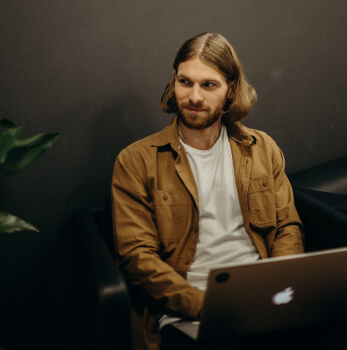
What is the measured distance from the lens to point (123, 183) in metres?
1.52

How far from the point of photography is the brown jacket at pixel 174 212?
4.67ft

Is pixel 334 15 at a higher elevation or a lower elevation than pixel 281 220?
higher

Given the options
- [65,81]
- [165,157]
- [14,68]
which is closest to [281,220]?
[165,157]

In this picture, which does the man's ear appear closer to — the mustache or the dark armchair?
the mustache

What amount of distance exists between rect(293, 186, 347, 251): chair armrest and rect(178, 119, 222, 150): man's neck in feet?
1.31

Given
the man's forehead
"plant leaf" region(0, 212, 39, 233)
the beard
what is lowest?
"plant leaf" region(0, 212, 39, 233)

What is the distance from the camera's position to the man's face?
60.4 inches

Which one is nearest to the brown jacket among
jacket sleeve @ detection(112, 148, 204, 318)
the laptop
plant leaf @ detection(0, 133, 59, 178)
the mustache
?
jacket sleeve @ detection(112, 148, 204, 318)

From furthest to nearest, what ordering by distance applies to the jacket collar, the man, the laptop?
1. the jacket collar
2. the man
3. the laptop

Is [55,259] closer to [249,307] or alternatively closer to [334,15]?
[249,307]

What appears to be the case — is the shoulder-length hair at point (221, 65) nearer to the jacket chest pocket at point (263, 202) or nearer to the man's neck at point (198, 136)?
the man's neck at point (198, 136)

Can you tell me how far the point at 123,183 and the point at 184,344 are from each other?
530 mm

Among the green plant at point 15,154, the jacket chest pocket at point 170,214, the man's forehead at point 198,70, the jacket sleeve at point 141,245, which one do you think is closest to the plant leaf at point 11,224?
the green plant at point 15,154

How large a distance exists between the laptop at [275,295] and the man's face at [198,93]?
2.15ft
